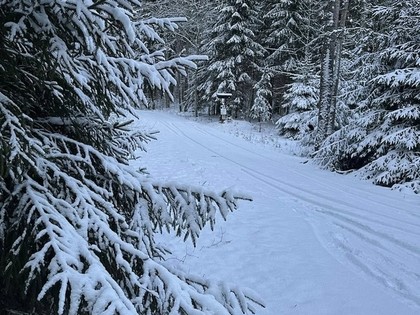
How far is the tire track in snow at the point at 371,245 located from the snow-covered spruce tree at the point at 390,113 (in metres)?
2.77

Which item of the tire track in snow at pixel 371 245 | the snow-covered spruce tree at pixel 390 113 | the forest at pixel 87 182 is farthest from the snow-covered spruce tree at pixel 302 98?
the forest at pixel 87 182

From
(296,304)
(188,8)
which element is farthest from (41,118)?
(188,8)

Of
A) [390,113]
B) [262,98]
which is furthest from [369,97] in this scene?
[262,98]

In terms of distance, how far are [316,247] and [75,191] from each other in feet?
13.9

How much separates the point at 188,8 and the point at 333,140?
22.7 metres

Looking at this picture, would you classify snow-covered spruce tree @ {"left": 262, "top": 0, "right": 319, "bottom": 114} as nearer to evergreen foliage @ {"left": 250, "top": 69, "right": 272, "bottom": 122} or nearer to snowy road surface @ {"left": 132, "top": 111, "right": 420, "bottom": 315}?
evergreen foliage @ {"left": 250, "top": 69, "right": 272, "bottom": 122}

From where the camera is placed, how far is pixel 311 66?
2044 cm

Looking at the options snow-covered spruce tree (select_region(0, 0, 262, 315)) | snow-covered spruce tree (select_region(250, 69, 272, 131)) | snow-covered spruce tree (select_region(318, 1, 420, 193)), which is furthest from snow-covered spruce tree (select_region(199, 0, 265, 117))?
snow-covered spruce tree (select_region(0, 0, 262, 315))

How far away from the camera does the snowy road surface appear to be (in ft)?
12.7

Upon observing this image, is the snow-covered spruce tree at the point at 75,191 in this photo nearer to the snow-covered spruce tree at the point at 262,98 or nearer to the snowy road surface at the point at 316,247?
the snowy road surface at the point at 316,247

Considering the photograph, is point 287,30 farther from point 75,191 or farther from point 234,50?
point 75,191

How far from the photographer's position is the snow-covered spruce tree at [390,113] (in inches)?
350

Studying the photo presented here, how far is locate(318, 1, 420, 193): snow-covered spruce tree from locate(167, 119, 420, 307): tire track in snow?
277cm

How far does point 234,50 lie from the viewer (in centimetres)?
2636
